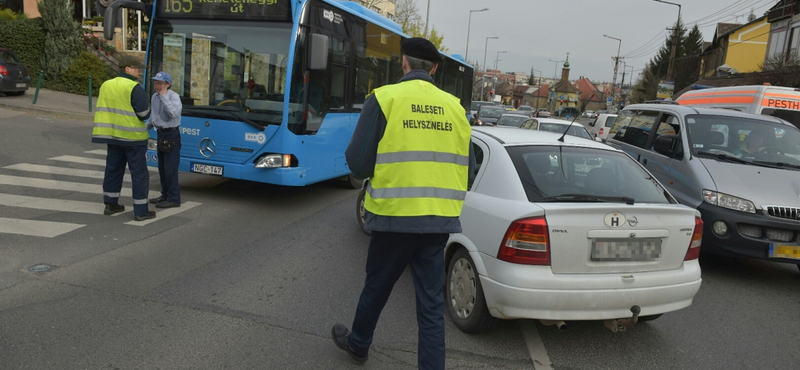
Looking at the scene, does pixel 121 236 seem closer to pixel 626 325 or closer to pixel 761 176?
pixel 626 325

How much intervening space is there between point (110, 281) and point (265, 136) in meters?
3.24

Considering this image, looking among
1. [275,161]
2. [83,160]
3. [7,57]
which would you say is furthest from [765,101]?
[7,57]

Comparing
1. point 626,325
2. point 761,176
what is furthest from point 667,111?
point 626,325

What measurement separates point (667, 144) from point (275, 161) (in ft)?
16.1

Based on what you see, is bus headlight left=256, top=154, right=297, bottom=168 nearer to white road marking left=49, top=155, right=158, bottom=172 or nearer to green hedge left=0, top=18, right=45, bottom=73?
white road marking left=49, top=155, right=158, bottom=172

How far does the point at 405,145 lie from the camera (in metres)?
3.02

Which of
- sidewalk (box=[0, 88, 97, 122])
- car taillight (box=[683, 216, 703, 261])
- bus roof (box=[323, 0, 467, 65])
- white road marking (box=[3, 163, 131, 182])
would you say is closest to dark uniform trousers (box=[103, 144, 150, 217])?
white road marking (box=[3, 163, 131, 182])

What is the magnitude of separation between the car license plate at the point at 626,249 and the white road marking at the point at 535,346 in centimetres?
75

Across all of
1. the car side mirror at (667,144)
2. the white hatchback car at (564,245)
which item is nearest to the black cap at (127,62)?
the white hatchback car at (564,245)

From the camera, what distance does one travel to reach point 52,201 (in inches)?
298

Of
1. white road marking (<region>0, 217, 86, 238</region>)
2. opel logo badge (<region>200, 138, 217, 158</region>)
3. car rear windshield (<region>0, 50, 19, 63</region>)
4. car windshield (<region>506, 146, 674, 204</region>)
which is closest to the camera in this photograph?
car windshield (<region>506, 146, 674, 204</region>)

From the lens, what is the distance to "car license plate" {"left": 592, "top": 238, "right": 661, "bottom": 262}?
378 centimetres

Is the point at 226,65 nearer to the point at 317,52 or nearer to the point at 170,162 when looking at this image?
the point at 317,52

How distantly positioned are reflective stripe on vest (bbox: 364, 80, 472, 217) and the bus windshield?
16.0 ft
